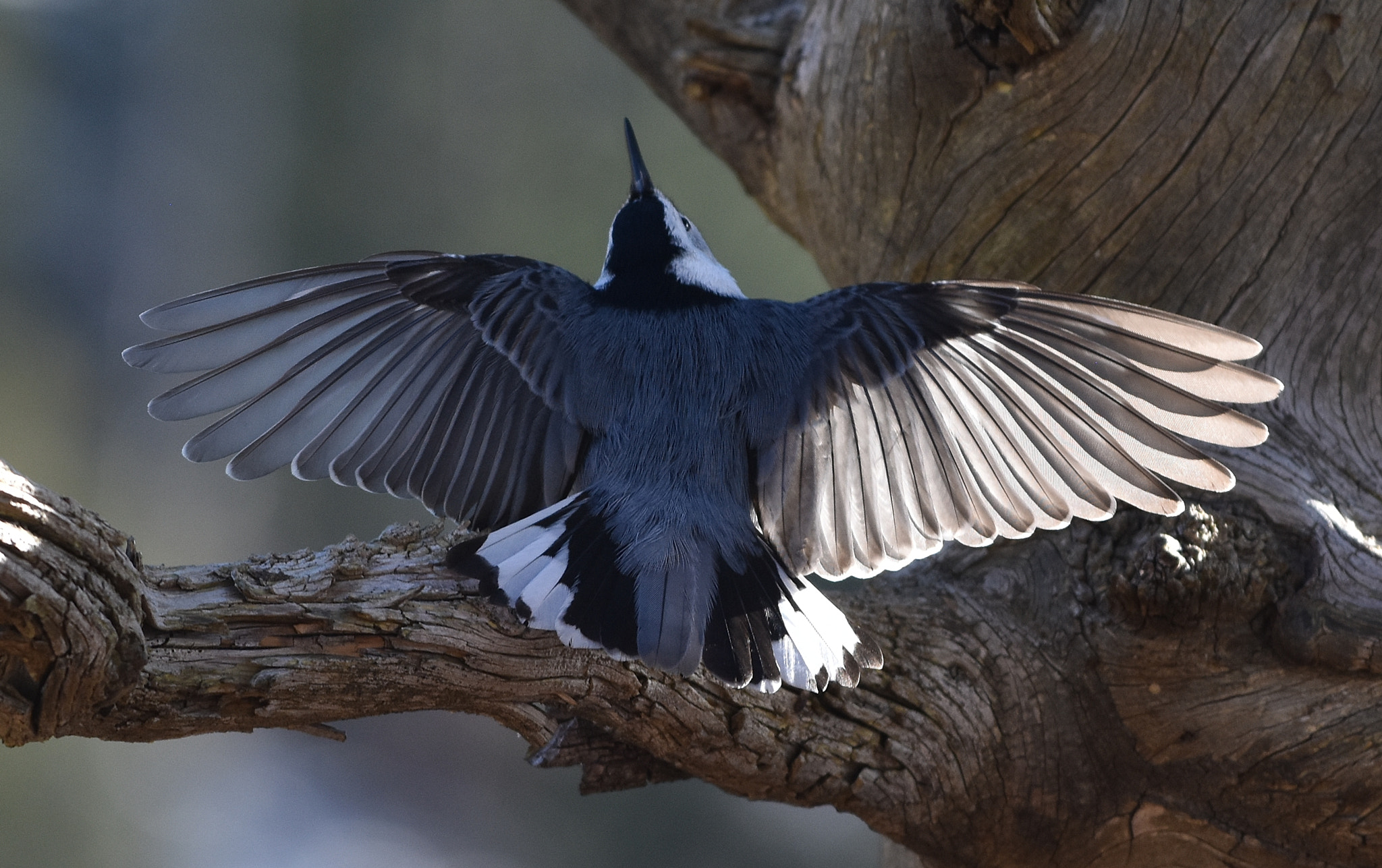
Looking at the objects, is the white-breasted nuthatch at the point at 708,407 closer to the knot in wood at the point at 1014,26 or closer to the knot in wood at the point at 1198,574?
the knot in wood at the point at 1198,574

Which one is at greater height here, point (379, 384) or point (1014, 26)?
point (1014, 26)

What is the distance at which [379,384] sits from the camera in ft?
8.00

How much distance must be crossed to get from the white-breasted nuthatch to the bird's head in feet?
0.13

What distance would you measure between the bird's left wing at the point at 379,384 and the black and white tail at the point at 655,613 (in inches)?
9.8

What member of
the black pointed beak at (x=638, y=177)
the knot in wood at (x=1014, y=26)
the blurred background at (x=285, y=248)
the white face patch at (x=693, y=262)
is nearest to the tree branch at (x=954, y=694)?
the white face patch at (x=693, y=262)

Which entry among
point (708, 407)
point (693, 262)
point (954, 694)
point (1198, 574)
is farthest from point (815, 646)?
point (693, 262)

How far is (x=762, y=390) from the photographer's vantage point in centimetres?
238

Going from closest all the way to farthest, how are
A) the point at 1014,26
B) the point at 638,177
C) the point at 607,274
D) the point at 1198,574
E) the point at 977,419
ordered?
the point at 1198,574 → the point at 977,419 → the point at 1014,26 → the point at 607,274 → the point at 638,177

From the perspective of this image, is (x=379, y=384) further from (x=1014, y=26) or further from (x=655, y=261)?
(x=1014, y=26)

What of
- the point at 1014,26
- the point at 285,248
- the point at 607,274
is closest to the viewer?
the point at 1014,26

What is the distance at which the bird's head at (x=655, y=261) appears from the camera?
8.49ft

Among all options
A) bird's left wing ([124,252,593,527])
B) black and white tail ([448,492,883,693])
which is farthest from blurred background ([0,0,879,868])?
black and white tail ([448,492,883,693])

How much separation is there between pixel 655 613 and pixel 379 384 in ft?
2.79

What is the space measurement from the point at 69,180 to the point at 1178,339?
303 inches
